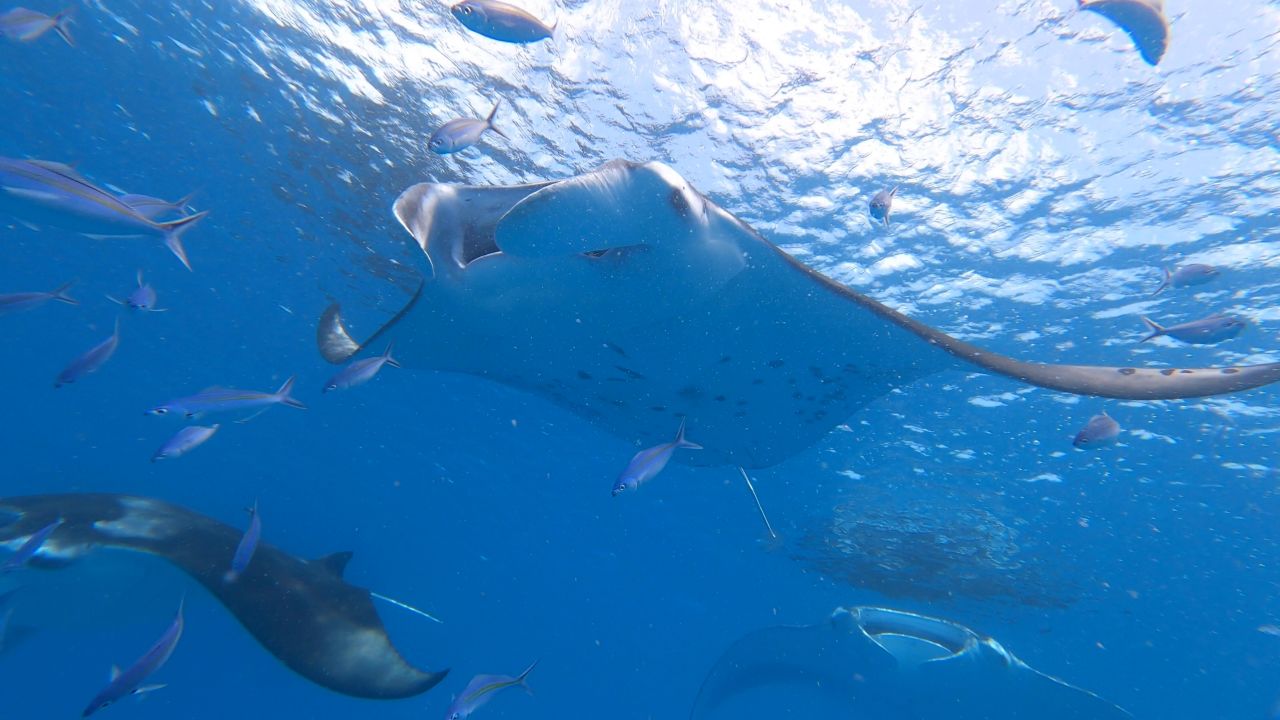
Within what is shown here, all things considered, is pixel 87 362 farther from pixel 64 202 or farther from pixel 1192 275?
pixel 1192 275

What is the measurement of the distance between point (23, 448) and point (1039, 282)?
6480 cm

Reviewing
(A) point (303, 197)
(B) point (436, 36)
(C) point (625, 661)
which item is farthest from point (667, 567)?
(C) point (625, 661)

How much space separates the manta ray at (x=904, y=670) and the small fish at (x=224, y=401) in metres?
9.89

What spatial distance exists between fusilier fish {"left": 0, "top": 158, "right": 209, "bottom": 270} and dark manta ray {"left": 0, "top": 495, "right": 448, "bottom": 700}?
351 centimetres

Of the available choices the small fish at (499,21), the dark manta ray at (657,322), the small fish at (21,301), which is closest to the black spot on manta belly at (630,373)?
the dark manta ray at (657,322)

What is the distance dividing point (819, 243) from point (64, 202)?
9274 mm

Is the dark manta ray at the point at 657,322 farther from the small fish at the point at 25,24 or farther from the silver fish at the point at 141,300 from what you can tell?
the small fish at the point at 25,24

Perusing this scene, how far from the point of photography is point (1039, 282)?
9.50 metres

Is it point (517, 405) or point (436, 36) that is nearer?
point (436, 36)

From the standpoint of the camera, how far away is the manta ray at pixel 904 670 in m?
9.77

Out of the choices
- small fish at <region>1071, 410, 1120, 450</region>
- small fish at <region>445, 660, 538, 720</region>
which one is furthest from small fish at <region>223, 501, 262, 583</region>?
small fish at <region>1071, 410, 1120, 450</region>

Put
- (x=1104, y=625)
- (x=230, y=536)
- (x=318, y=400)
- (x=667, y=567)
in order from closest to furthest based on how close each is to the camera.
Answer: (x=230, y=536), (x=1104, y=625), (x=318, y=400), (x=667, y=567)

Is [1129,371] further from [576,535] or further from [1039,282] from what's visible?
[576,535]

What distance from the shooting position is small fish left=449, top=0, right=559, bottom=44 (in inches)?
174
